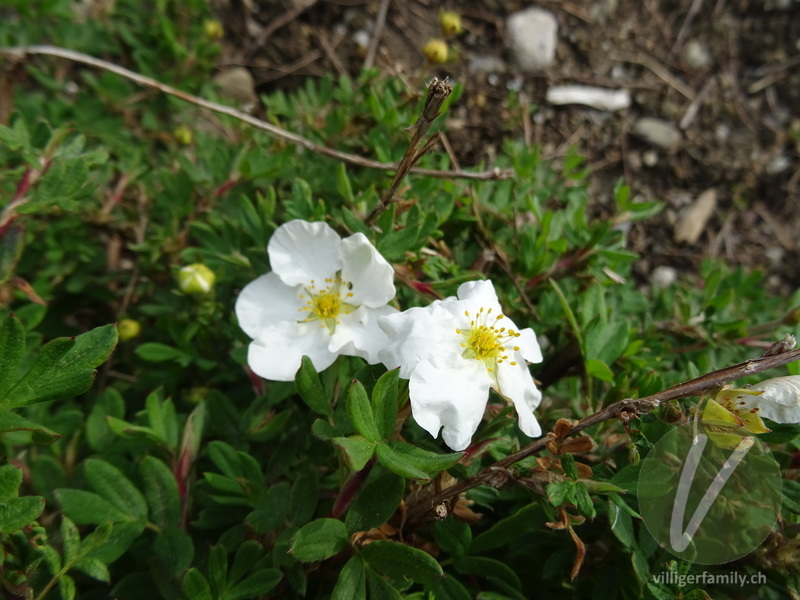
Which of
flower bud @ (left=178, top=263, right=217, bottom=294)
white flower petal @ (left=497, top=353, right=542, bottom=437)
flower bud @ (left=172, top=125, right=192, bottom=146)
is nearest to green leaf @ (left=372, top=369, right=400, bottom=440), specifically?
white flower petal @ (left=497, top=353, right=542, bottom=437)

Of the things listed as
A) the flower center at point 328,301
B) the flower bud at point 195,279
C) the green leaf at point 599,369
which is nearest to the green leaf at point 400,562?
the flower center at point 328,301

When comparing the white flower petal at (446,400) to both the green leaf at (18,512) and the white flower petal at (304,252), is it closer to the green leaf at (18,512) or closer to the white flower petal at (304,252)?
the white flower petal at (304,252)

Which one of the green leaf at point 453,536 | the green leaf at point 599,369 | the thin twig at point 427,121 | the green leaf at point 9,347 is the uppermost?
the thin twig at point 427,121

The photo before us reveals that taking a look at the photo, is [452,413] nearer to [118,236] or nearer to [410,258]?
[410,258]

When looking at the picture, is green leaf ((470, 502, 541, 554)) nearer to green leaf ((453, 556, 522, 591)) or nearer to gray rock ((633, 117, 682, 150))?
green leaf ((453, 556, 522, 591))

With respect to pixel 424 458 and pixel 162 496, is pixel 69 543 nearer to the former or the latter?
pixel 162 496

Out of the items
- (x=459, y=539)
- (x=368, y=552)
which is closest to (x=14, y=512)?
(x=368, y=552)

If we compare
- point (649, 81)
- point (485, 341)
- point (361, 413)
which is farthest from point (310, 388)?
point (649, 81)
